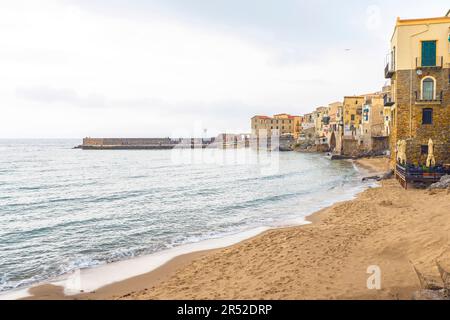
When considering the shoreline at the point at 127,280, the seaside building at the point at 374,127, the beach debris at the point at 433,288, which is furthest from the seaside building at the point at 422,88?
the seaside building at the point at 374,127

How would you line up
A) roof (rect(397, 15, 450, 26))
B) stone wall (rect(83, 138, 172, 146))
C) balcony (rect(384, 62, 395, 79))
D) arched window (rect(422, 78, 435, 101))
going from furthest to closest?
stone wall (rect(83, 138, 172, 146)) → balcony (rect(384, 62, 395, 79)) → arched window (rect(422, 78, 435, 101)) → roof (rect(397, 15, 450, 26))

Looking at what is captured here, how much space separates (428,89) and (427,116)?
2.27 metres

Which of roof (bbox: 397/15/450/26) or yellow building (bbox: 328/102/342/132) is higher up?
roof (bbox: 397/15/450/26)

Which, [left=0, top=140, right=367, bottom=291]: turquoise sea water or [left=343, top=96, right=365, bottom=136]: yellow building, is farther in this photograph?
[left=343, top=96, right=365, bottom=136]: yellow building

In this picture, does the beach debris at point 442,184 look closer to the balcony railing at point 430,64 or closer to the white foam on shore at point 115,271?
the balcony railing at point 430,64

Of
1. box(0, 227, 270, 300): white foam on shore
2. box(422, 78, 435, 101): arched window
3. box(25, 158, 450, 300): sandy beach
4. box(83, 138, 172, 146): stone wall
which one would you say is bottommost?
box(0, 227, 270, 300): white foam on shore

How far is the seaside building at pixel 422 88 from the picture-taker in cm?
2916

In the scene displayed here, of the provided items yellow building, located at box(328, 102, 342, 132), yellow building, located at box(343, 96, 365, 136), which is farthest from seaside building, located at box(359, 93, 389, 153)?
yellow building, located at box(328, 102, 342, 132)

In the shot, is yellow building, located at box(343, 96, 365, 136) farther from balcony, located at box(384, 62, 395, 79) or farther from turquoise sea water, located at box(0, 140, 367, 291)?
balcony, located at box(384, 62, 395, 79)

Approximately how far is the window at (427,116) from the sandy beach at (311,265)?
13660 millimetres

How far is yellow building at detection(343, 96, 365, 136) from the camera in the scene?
8219cm

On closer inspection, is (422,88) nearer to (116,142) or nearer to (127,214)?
(127,214)

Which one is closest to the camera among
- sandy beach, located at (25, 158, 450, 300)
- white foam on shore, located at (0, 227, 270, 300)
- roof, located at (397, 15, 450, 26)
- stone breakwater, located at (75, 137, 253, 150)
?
sandy beach, located at (25, 158, 450, 300)
